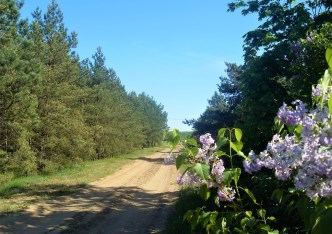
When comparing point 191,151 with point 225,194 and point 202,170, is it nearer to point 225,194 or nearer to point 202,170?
point 202,170

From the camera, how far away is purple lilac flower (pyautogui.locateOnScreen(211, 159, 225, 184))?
7.13 feet

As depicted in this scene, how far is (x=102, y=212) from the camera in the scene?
13.2m

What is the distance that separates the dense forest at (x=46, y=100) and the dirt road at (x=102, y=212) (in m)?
5.57

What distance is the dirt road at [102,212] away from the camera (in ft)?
36.2

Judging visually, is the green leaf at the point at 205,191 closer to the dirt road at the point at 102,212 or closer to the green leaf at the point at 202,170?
the green leaf at the point at 202,170

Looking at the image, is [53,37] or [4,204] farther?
[53,37]

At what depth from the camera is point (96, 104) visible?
40.3 meters

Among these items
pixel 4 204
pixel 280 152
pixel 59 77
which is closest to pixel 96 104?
pixel 59 77

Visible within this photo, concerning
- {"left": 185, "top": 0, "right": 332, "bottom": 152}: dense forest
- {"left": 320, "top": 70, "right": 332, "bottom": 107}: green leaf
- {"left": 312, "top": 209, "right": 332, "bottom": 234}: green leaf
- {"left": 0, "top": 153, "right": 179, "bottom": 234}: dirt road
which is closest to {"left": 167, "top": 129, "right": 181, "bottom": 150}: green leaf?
{"left": 320, "top": 70, "right": 332, "bottom": 107}: green leaf

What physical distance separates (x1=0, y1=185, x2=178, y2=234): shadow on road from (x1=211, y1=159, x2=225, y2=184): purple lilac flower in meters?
9.20

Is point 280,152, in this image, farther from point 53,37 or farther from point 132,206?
point 53,37

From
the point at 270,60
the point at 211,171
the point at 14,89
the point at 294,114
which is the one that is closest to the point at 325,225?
the point at 294,114

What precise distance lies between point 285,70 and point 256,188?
482 cm

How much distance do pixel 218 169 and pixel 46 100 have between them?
26.1m
